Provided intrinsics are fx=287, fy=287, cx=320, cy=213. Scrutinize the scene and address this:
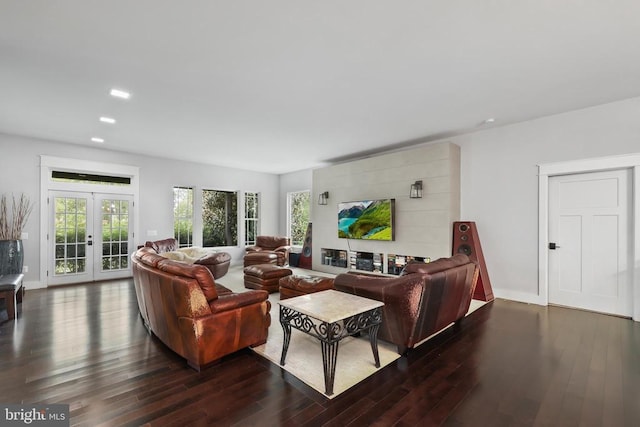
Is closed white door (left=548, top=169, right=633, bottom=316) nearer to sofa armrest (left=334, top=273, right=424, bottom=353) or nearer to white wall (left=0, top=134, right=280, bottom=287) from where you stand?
sofa armrest (left=334, top=273, right=424, bottom=353)

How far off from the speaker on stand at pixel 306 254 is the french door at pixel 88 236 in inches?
163

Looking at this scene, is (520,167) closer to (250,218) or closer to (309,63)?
(309,63)

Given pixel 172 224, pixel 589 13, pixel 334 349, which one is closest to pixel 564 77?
pixel 589 13

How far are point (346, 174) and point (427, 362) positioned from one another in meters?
4.72

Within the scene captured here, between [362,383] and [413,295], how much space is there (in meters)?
0.86

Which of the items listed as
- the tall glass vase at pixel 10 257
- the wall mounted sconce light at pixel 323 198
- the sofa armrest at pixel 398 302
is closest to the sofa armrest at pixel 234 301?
the sofa armrest at pixel 398 302

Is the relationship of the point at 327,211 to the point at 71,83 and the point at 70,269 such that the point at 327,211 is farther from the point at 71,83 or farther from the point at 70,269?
the point at 70,269

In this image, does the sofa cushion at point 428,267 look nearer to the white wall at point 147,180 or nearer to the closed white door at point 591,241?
the closed white door at point 591,241

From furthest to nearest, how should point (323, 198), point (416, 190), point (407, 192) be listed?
1. point (323, 198)
2. point (407, 192)
3. point (416, 190)

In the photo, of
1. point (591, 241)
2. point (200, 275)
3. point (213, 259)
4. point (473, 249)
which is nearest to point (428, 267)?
point (200, 275)

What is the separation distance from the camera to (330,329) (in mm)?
2141

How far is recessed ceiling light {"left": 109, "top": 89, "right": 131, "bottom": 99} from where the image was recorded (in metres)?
3.46

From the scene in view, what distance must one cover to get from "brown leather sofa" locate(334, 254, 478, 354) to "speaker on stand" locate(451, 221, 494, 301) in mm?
1888

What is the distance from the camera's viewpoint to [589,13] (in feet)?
7.20
